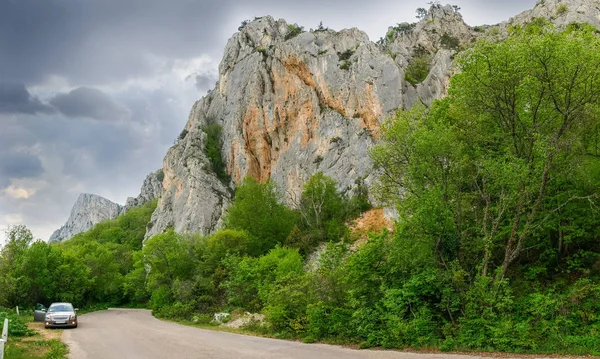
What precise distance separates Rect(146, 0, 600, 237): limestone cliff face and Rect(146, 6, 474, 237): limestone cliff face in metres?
0.18

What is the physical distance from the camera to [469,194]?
1758 centimetres

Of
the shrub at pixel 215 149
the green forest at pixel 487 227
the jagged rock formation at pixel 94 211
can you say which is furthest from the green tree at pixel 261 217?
the jagged rock formation at pixel 94 211

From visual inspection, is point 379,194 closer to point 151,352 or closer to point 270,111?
point 151,352

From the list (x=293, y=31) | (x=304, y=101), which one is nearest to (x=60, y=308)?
(x=304, y=101)

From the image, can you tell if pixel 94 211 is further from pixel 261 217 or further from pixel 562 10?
Result: pixel 562 10

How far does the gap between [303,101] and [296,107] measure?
68.5 inches

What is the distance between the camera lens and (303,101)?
67.5 metres

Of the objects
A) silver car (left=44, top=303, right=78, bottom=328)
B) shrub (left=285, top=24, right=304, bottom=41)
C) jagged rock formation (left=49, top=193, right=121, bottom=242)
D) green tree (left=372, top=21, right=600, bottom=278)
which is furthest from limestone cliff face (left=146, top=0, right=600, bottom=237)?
jagged rock formation (left=49, top=193, right=121, bottom=242)

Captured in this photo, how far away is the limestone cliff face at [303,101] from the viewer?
57250 mm

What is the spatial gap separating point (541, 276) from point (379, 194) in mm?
8079

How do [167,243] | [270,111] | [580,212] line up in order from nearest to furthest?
[580,212] → [167,243] → [270,111]

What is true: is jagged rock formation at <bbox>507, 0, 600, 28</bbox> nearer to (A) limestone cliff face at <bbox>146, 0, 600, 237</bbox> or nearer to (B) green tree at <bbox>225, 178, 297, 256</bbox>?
(A) limestone cliff face at <bbox>146, 0, 600, 237</bbox>

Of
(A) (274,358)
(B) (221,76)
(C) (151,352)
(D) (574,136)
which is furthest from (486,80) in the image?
(B) (221,76)

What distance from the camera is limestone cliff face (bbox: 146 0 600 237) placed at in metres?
57.2
